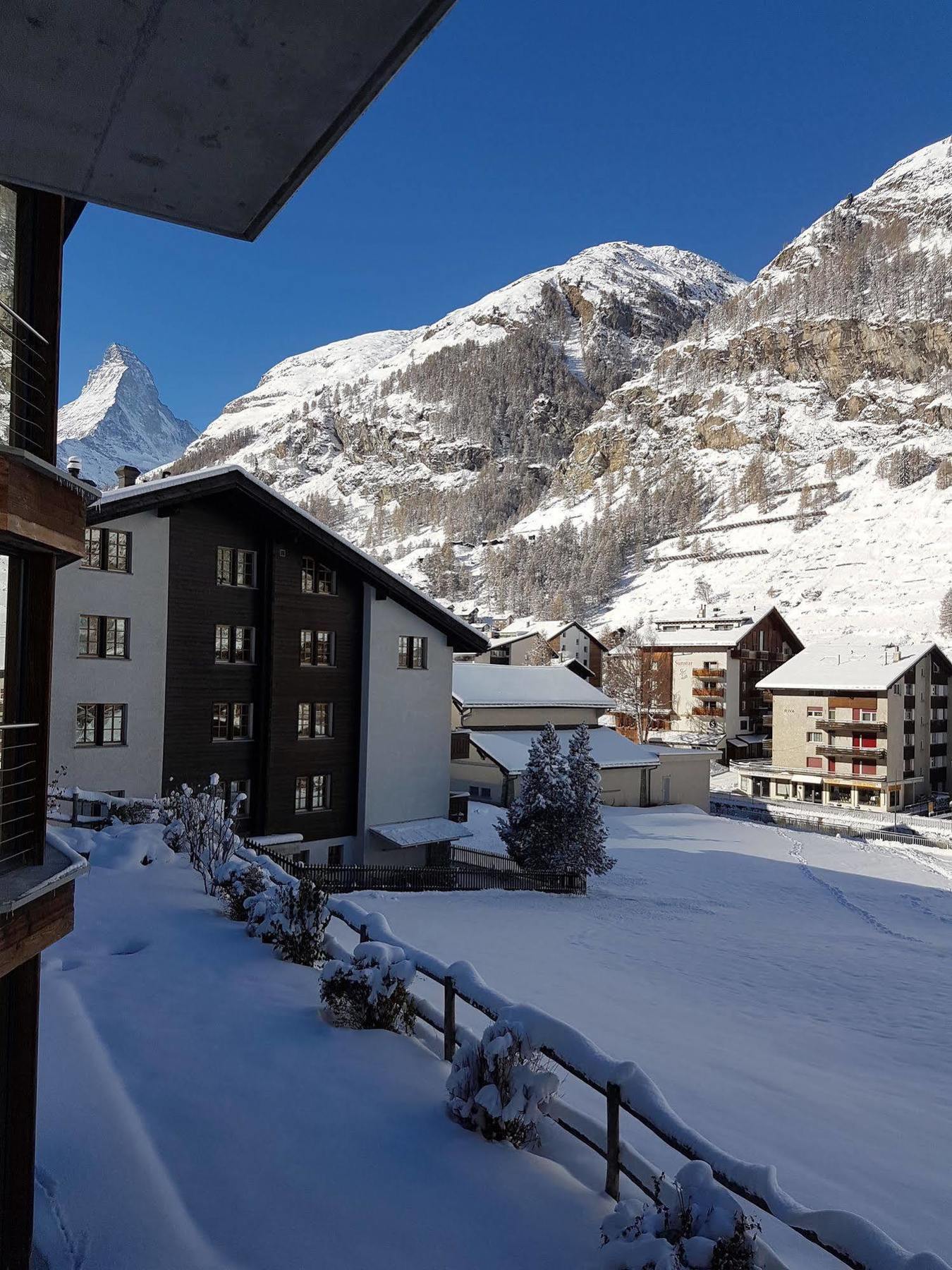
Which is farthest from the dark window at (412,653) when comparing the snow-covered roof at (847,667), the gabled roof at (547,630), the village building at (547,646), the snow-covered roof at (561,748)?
the gabled roof at (547,630)

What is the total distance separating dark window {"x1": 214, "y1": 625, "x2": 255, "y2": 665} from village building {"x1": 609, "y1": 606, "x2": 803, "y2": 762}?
52117 millimetres

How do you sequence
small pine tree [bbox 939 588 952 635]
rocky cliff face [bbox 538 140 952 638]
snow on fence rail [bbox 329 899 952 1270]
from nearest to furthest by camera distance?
1. snow on fence rail [bbox 329 899 952 1270]
2. small pine tree [bbox 939 588 952 635]
3. rocky cliff face [bbox 538 140 952 638]

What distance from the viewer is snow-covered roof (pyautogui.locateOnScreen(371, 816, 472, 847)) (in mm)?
24922

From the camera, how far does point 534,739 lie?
125 ft

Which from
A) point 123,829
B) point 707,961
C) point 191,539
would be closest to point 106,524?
point 191,539

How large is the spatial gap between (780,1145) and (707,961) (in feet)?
28.8

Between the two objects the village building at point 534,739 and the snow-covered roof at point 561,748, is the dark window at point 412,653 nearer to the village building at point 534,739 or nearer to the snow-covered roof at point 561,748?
the village building at point 534,739

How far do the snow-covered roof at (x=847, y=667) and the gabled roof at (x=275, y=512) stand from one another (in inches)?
1510

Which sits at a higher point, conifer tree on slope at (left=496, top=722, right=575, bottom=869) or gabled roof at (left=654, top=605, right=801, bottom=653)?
gabled roof at (left=654, top=605, right=801, bottom=653)

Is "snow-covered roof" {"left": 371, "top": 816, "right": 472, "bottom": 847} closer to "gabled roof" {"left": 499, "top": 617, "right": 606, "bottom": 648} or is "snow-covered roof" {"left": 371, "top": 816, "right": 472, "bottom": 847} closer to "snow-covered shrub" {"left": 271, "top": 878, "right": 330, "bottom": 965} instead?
"snow-covered shrub" {"left": 271, "top": 878, "right": 330, "bottom": 965}

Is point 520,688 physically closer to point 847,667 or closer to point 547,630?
point 847,667

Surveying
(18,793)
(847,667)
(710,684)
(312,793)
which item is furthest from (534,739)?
(710,684)

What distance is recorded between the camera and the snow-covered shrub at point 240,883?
11062 mm

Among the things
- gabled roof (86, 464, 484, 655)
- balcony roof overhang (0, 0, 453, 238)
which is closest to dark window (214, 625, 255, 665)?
gabled roof (86, 464, 484, 655)
